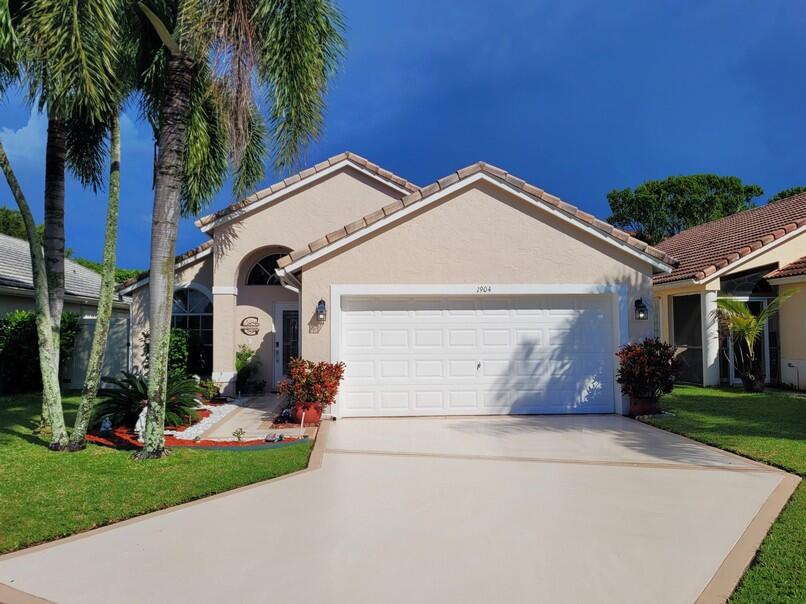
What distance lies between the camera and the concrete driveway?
3.86 metres

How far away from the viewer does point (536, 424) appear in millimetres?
10195

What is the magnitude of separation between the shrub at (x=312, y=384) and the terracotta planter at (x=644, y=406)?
6114mm

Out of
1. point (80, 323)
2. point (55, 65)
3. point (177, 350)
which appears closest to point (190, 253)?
point (177, 350)

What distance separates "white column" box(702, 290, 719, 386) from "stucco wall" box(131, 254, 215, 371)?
1480cm

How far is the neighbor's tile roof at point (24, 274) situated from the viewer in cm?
1695

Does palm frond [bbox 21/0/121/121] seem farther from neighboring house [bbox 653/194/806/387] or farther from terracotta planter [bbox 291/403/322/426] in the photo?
neighboring house [bbox 653/194/806/387]

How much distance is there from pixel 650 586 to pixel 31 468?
7.51 metres

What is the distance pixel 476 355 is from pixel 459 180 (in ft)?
12.2

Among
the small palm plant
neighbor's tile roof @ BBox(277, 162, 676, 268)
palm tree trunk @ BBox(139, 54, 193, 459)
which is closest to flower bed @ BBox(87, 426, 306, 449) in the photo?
palm tree trunk @ BBox(139, 54, 193, 459)

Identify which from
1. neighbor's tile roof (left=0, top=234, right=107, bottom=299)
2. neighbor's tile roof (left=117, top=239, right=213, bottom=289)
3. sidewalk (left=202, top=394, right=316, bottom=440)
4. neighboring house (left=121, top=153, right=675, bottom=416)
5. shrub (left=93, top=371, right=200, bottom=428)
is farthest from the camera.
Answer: neighbor's tile roof (left=0, top=234, right=107, bottom=299)

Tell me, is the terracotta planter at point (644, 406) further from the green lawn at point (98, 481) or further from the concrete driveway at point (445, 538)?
the green lawn at point (98, 481)

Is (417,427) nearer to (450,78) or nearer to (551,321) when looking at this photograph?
(551,321)

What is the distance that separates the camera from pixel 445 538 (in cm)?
471

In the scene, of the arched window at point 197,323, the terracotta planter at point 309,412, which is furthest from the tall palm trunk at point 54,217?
the arched window at point 197,323
